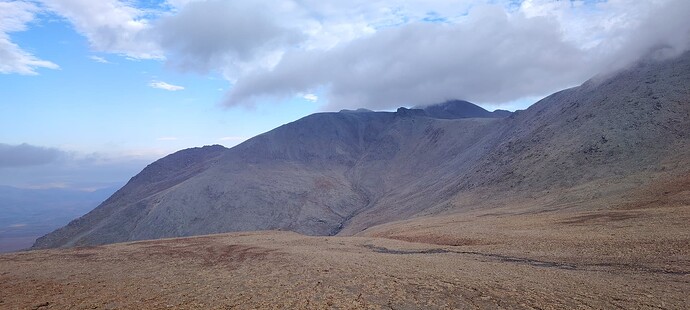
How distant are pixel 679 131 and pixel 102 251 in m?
57.5

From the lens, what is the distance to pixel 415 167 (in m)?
105

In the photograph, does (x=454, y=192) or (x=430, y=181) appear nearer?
(x=454, y=192)

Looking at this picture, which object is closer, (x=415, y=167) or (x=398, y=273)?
(x=398, y=273)

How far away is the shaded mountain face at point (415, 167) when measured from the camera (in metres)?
51.1

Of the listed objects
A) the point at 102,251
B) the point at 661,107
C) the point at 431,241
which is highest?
the point at 661,107

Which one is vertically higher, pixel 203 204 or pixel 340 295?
pixel 203 204

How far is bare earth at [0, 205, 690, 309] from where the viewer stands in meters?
13.4

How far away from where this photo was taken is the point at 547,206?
43.3 m

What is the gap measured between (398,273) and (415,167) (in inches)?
3480

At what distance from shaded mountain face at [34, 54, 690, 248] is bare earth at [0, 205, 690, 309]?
18423 mm

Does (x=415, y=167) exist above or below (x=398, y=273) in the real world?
above

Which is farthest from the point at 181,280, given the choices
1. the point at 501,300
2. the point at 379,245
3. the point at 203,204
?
the point at 203,204

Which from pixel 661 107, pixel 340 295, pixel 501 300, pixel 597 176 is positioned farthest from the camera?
pixel 661 107

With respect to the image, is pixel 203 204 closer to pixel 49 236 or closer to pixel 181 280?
pixel 49 236
